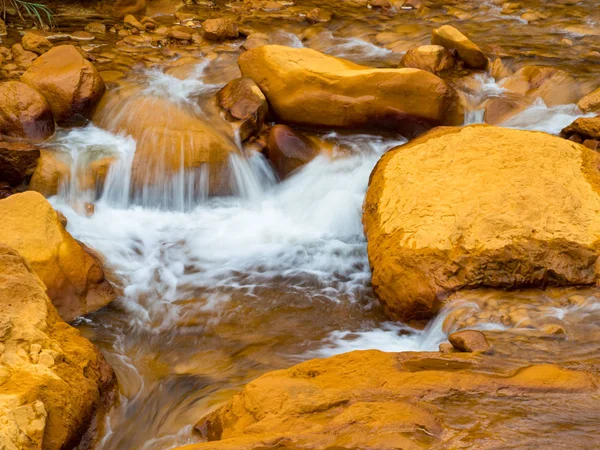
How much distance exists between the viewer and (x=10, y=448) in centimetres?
267

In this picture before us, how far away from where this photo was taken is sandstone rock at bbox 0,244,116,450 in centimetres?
286

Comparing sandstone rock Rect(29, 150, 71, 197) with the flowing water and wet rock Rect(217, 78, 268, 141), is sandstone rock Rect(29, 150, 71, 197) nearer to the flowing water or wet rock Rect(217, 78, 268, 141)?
the flowing water

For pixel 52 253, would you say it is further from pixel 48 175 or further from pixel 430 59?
pixel 430 59

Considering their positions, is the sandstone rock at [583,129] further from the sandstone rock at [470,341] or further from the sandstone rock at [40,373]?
A: the sandstone rock at [40,373]

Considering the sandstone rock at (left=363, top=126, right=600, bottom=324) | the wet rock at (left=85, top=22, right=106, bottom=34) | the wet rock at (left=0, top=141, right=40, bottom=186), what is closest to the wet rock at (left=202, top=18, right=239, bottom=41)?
the wet rock at (left=85, top=22, right=106, bottom=34)

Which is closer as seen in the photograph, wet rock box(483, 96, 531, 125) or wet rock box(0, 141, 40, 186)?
wet rock box(0, 141, 40, 186)

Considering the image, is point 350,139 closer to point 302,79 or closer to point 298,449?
point 302,79

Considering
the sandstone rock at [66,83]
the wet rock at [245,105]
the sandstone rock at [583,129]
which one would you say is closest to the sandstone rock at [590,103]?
the sandstone rock at [583,129]

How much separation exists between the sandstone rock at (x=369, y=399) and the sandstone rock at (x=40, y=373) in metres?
0.67

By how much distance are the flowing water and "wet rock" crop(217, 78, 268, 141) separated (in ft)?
0.53

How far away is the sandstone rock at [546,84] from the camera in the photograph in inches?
278

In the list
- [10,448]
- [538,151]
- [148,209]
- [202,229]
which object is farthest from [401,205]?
[10,448]

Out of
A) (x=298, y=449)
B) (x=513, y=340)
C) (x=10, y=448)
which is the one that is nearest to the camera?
(x=298, y=449)

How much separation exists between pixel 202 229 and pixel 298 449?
3504 mm
